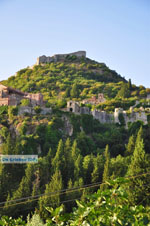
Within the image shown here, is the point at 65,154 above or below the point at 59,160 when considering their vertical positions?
above

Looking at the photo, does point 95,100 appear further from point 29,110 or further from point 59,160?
point 59,160

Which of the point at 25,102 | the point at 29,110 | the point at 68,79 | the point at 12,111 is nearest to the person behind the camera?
the point at 12,111

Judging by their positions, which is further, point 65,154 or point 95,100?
point 95,100

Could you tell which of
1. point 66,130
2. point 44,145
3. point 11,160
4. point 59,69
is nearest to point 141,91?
point 59,69

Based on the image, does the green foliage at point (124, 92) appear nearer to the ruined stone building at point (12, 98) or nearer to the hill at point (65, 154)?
the hill at point (65, 154)

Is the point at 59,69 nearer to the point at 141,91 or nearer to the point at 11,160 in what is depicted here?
the point at 141,91

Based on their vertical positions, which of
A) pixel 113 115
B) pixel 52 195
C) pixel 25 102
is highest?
pixel 25 102

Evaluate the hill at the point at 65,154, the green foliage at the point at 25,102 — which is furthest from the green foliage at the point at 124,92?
the green foliage at the point at 25,102

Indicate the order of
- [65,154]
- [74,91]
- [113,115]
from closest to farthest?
[65,154] < [113,115] < [74,91]

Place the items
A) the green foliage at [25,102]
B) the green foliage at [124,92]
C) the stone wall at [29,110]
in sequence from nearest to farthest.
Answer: the stone wall at [29,110]
the green foliage at [25,102]
the green foliage at [124,92]

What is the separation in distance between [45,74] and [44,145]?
50.9 m

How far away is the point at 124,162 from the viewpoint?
41094mm

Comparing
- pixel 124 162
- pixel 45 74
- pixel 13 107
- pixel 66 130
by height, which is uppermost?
pixel 45 74

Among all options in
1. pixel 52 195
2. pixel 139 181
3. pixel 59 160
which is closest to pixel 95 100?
pixel 59 160
